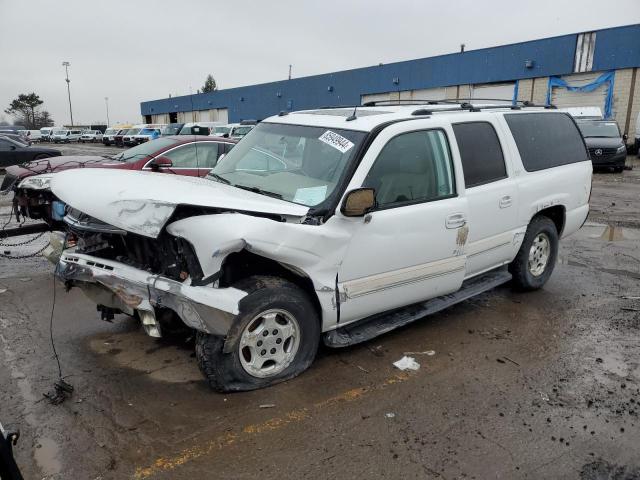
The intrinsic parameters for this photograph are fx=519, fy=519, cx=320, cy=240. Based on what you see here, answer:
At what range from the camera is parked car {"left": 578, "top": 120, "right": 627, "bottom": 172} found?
17656 millimetres

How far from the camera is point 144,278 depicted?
3.37 m

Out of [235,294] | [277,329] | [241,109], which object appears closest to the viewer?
[235,294]

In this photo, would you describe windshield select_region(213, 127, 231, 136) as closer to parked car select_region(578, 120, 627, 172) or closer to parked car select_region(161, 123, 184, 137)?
parked car select_region(161, 123, 184, 137)

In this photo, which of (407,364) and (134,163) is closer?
(407,364)

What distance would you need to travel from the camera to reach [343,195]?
141 inches

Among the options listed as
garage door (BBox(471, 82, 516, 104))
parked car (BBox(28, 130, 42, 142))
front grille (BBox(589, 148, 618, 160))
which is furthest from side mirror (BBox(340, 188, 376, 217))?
parked car (BBox(28, 130, 42, 142))

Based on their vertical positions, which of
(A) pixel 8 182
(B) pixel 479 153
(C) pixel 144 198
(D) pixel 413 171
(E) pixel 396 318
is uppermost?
(B) pixel 479 153

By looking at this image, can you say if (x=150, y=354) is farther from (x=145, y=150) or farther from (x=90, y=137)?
(x=90, y=137)

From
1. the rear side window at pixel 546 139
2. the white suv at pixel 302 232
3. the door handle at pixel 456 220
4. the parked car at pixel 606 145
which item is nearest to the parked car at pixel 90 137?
the parked car at pixel 606 145

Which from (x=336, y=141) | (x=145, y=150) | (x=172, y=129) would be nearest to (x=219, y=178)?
(x=336, y=141)

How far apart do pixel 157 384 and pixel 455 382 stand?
6.93 ft

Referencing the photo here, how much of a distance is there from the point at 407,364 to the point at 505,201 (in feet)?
5.98

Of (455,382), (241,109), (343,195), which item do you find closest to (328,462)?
(455,382)

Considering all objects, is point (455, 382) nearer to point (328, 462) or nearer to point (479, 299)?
point (328, 462)
